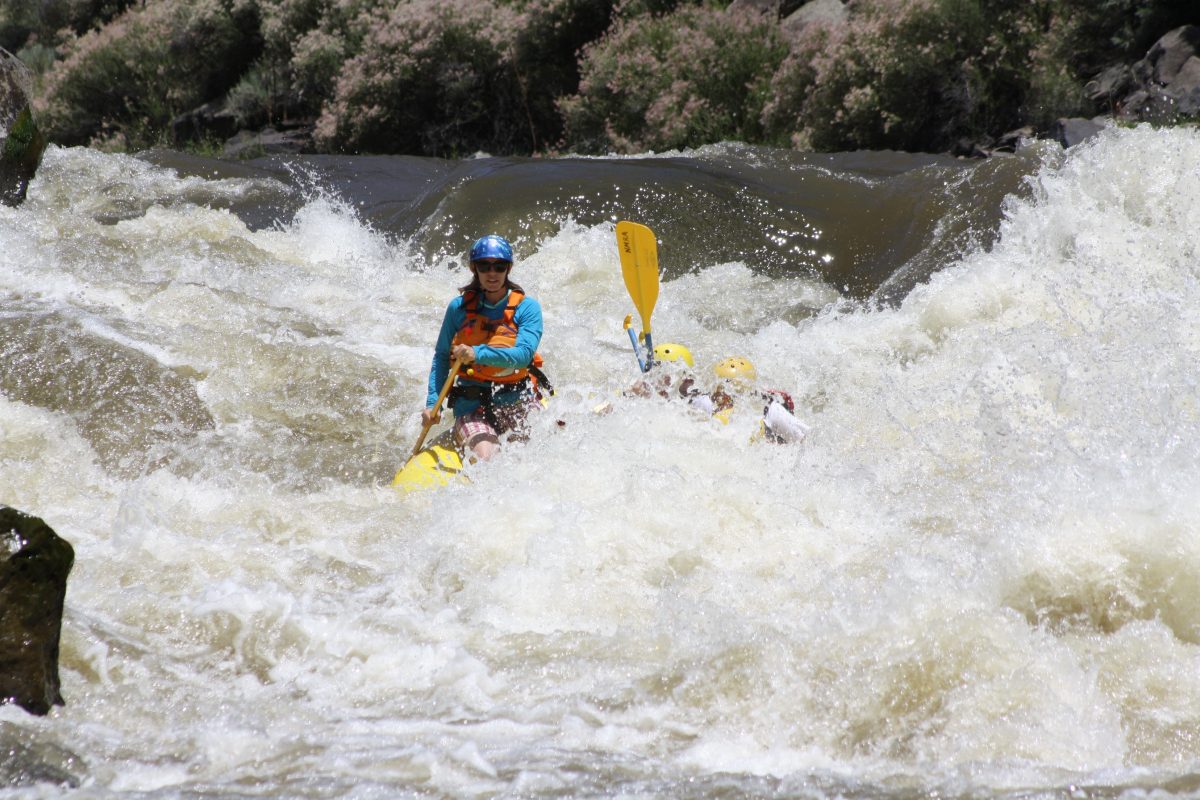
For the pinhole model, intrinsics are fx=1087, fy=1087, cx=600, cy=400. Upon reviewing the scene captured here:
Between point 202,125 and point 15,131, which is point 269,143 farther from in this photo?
point 15,131

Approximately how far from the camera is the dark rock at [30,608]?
8.26 ft

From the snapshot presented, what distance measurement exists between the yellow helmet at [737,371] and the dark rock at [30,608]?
311 cm

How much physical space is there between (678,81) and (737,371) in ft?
28.9

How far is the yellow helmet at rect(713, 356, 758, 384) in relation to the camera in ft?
16.6

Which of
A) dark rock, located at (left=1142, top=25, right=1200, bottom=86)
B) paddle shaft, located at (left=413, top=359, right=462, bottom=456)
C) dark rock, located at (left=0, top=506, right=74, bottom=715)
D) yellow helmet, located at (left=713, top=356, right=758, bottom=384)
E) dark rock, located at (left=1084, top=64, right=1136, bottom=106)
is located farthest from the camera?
dark rock, located at (left=1084, top=64, right=1136, bottom=106)

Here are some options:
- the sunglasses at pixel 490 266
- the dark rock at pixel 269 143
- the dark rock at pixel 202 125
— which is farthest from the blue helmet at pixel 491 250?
the dark rock at pixel 202 125

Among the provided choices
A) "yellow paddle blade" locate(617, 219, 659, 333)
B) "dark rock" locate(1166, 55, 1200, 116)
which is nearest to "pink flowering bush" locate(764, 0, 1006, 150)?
"dark rock" locate(1166, 55, 1200, 116)

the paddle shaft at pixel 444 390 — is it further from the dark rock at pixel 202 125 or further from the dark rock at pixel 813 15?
the dark rock at pixel 202 125

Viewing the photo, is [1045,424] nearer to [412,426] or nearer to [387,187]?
[412,426]

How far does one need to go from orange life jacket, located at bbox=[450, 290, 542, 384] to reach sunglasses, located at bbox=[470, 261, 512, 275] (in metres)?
0.18

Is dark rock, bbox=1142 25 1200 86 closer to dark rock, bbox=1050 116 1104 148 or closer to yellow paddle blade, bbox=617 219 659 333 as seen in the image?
dark rock, bbox=1050 116 1104 148

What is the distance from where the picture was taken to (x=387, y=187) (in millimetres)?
10289

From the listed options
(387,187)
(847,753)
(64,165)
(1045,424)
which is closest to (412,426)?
(1045,424)

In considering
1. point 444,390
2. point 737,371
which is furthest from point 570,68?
point 444,390
